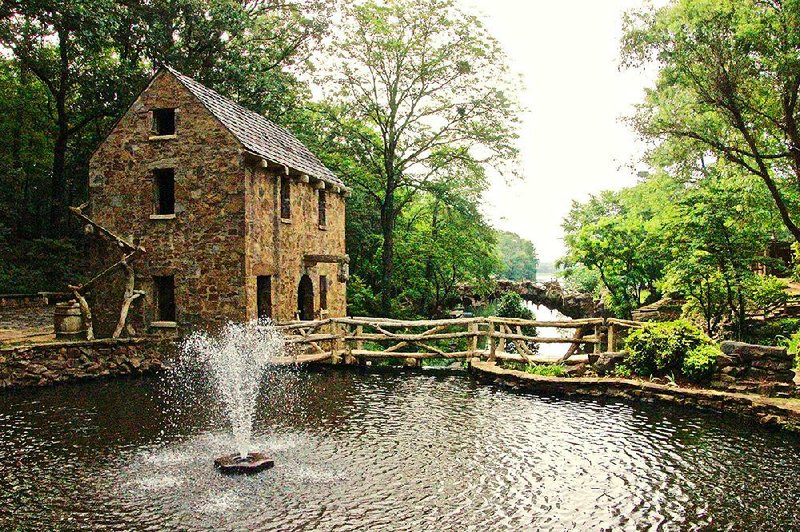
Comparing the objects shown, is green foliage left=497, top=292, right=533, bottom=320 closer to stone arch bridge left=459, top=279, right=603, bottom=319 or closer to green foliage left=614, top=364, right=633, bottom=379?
green foliage left=614, top=364, right=633, bottom=379

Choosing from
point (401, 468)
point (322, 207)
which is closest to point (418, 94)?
point (322, 207)

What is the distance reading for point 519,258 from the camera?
359 ft

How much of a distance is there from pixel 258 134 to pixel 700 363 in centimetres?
1520

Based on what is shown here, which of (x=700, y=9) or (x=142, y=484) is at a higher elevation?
(x=700, y=9)

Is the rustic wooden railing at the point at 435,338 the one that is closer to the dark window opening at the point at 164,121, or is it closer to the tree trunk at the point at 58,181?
the dark window opening at the point at 164,121

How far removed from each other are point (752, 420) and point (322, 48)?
78.0 feet

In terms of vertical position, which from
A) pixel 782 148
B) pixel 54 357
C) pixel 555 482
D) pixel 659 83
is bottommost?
pixel 555 482

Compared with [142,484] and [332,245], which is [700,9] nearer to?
[332,245]

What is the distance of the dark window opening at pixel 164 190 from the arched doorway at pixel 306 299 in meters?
5.26

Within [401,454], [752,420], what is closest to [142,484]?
[401,454]

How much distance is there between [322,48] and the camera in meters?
27.3

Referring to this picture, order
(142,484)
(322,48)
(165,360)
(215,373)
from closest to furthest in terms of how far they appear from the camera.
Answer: (142,484) < (215,373) < (165,360) < (322,48)

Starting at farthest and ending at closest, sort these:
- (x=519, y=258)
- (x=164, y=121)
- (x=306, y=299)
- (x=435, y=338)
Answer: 1. (x=519, y=258)
2. (x=306, y=299)
3. (x=164, y=121)
4. (x=435, y=338)

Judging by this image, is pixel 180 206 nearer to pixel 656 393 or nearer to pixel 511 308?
pixel 656 393
